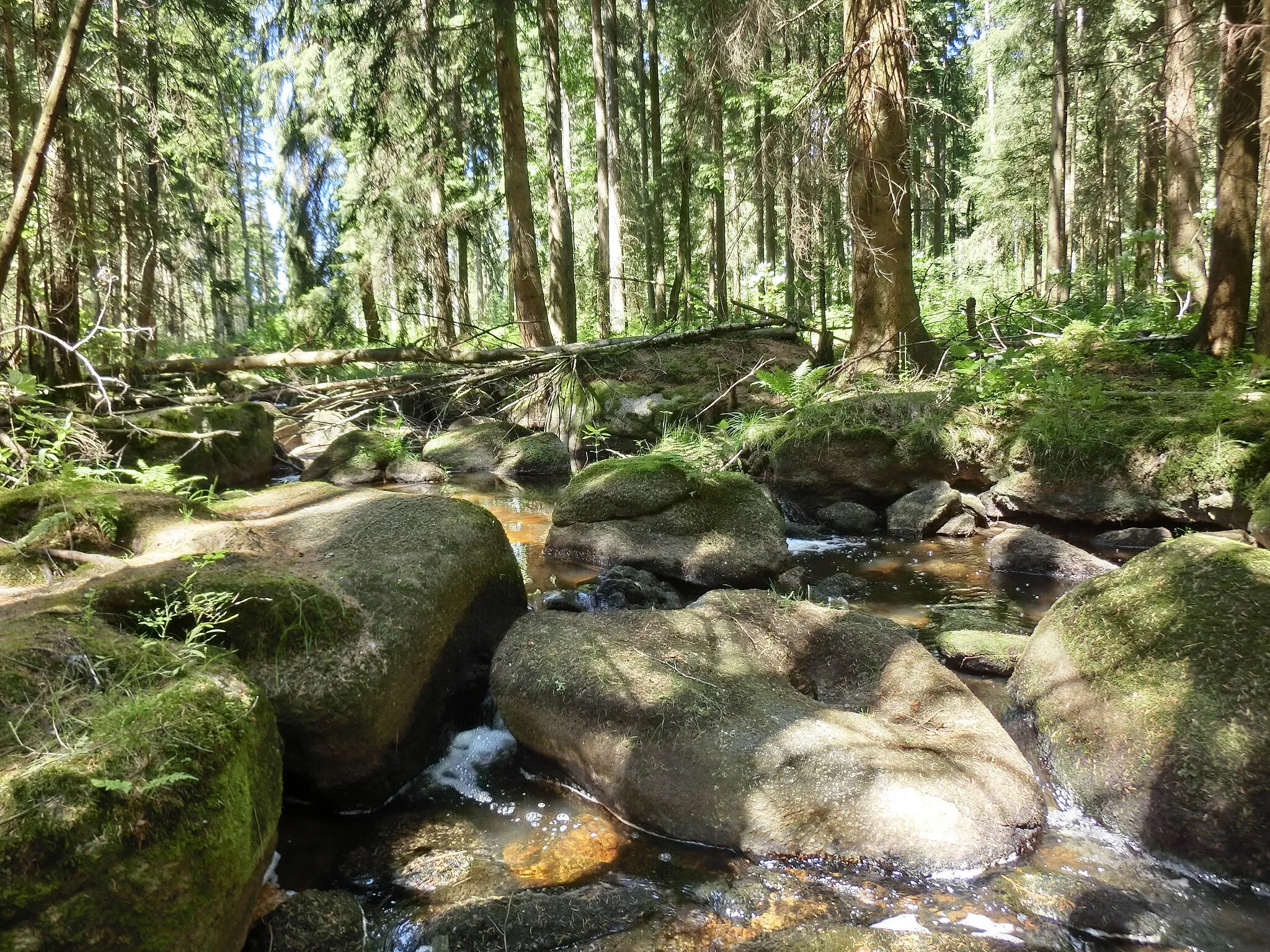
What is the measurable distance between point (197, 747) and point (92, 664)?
2.19 ft

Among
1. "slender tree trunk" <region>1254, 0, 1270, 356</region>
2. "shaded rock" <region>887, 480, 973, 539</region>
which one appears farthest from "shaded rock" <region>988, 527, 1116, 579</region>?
"slender tree trunk" <region>1254, 0, 1270, 356</region>

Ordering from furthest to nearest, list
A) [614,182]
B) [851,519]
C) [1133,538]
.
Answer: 1. [614,182]
2. [851,519]
3. [1133,538]

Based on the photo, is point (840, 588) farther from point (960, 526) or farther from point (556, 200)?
point (556, 200)

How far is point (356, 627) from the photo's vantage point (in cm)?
379

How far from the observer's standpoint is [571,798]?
12.6ft

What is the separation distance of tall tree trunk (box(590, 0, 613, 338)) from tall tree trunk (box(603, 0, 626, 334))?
7cm

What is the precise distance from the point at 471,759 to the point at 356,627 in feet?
3.43

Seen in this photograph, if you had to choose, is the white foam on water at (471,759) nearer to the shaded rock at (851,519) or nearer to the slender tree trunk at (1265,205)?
the shaded rock at (851,519)

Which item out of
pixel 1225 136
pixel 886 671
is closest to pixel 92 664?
pixel 886 671

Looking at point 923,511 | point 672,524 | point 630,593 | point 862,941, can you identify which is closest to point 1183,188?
point 923,511

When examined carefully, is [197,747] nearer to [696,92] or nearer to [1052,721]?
[1052,721]

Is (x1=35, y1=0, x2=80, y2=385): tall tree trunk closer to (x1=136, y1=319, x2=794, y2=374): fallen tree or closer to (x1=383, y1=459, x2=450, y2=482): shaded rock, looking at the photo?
(x1=136, y1=319, x2=794, y2=374): fallen tree

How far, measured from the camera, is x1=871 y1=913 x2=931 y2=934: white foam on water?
2.84 metres

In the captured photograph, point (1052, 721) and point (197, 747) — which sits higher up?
point (197, 747)
